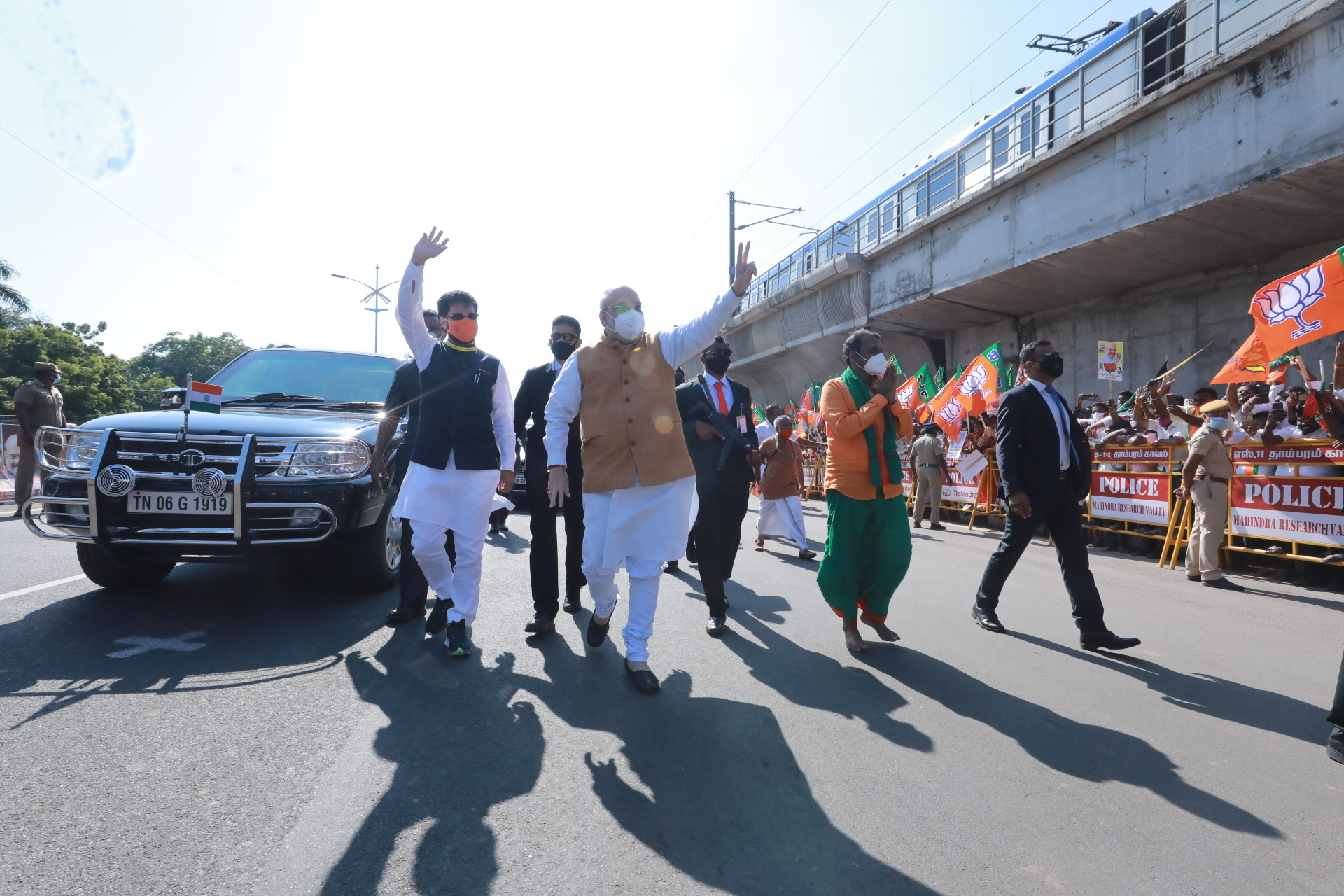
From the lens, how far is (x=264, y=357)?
6363 millimetres

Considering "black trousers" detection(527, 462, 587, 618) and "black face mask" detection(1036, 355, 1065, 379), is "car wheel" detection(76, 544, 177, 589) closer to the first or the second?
"black trousers" detection(527, 462, 587, 618)

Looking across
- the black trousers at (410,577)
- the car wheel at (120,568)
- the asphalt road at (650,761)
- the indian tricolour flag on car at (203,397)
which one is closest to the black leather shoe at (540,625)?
the asphalt road at (650,761)

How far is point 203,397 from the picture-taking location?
196 inches

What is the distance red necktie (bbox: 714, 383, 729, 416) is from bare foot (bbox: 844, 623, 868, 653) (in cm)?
162

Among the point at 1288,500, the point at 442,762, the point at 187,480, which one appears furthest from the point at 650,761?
the point at 1288,500

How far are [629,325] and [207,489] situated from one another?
2.64 metres

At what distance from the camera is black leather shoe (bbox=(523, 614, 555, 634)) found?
469cm

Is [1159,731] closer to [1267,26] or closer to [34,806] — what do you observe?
[34,806]

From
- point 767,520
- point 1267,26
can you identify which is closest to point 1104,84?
point 1267,26

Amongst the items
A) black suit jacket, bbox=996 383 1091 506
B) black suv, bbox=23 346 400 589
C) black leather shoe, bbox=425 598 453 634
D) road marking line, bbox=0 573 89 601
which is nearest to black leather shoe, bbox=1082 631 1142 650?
black suit jacket, bbox=996 383 1091 506

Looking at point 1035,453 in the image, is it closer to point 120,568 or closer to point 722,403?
point 722,403

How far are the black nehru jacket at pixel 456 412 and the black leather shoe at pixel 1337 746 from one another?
3845 mm

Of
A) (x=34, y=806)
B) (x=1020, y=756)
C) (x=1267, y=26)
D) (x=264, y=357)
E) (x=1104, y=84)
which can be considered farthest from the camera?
(x=1104, y=84)

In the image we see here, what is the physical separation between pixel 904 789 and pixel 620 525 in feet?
5.83
